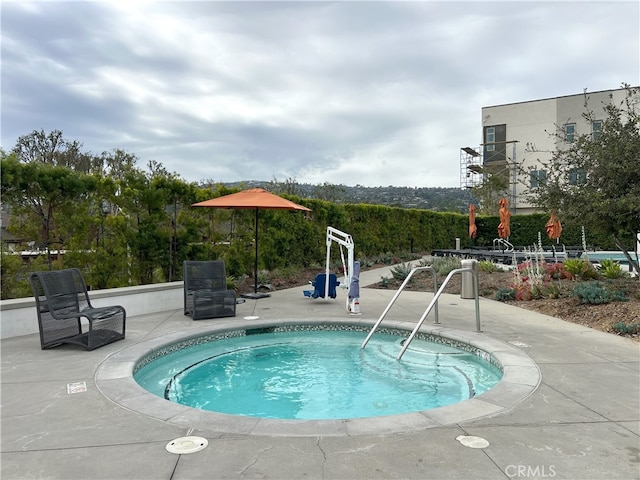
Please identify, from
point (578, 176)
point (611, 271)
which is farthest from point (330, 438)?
point (611, 271)

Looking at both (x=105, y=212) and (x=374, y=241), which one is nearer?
(x=105, y=212)

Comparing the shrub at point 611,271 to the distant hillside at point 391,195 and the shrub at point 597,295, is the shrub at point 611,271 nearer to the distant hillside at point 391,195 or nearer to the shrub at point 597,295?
the shrub at point 597,295

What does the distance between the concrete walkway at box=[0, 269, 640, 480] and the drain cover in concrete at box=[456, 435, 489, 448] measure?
39 mm

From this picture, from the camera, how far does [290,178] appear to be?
1342 inches

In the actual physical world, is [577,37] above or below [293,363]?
above

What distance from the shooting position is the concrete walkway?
245 centimetres

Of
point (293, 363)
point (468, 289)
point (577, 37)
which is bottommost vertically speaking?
point (293, 363)

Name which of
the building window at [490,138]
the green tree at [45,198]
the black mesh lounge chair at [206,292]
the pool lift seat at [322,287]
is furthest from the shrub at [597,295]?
the building window at [490,138]

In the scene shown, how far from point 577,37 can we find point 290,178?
2668cm

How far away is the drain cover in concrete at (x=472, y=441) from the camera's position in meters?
2.75

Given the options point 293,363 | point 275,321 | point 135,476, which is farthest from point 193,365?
point 135,476

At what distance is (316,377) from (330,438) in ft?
8.42

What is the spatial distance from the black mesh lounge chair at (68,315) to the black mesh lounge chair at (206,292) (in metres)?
1.54

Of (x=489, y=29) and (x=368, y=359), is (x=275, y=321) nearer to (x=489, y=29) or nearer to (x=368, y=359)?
(x=368, y=359)
